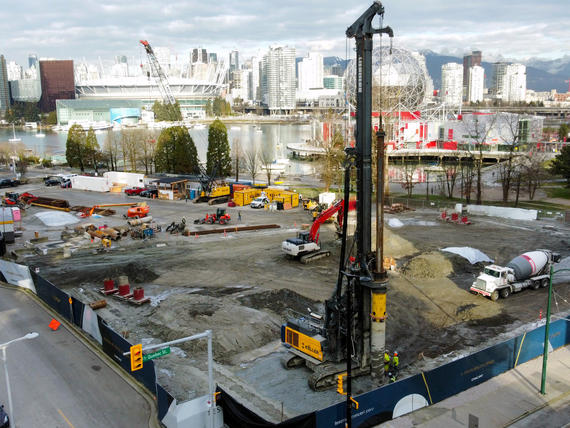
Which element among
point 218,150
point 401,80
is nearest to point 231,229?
point 218,150

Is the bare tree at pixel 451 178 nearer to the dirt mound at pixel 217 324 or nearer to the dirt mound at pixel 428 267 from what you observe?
the dirt mound at pixel 428 267

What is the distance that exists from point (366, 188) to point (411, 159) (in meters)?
91.2

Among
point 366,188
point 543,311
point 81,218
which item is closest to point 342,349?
point 366,188

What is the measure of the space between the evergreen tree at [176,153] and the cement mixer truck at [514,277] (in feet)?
180

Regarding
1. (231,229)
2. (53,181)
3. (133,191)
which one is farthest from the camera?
(53,181)

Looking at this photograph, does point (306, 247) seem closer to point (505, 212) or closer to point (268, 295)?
point (268, 295)

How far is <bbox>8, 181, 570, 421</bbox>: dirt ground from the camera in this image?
744 inches

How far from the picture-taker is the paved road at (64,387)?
15.8 meters

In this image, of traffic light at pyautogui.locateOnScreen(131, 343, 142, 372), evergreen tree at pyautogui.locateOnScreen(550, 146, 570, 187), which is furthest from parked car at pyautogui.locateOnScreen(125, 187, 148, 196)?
evergreen tree at pyautogui.locateOnScreen(550, 146, 570, 187)

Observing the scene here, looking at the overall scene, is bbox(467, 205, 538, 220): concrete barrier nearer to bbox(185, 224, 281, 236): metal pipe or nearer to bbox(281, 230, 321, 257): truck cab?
bbox(185, 224, 281, 236): metal pipe

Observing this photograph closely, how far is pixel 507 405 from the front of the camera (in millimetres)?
16734

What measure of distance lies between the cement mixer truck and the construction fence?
18.4 ft

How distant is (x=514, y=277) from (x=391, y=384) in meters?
15.2

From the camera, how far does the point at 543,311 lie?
24.9m
